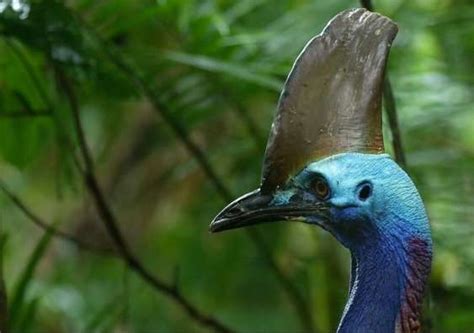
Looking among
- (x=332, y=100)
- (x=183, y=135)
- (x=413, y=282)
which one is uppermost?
(x=183, y=135)

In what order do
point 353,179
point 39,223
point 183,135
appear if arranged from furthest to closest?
point 183,135 → point 39,223 → point 353,179

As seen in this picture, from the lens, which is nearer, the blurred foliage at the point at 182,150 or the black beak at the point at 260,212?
the black beak at the point at 260,212

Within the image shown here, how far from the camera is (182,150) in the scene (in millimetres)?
2877

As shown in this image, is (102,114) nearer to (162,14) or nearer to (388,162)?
(162,14)

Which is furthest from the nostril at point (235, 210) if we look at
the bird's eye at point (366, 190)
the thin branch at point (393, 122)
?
the thin branch at point (393, 122)

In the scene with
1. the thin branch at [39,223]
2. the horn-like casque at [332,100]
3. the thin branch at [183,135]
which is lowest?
the horn-like casque at [332,100]

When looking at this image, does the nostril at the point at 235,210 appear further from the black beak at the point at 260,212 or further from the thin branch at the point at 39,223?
the thin branch at the point at 39,223

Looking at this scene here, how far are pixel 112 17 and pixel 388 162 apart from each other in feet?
2.47

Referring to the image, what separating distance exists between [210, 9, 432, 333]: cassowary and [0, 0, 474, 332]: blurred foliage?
0.44 m

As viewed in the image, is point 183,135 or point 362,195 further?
point 183,135

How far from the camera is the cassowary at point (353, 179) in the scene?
1.09 metres

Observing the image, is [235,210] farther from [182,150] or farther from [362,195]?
[182,150]

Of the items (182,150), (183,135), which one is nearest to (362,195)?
(183,135)

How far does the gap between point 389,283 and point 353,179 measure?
102 millimetres
